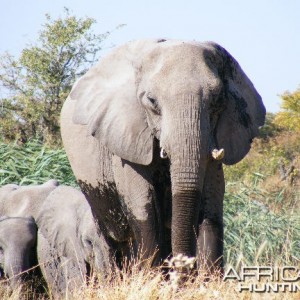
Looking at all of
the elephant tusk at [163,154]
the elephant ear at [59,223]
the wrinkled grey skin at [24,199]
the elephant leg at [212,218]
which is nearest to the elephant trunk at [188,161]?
the elephant tusk at [163,154]

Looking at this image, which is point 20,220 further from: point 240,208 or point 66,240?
point 240,208

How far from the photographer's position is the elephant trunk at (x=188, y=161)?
348 inches

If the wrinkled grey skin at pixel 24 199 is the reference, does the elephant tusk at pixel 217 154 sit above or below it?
above

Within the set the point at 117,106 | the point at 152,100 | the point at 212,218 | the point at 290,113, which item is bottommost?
the point at 290,113

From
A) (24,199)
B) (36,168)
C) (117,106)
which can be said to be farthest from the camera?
(36,168)

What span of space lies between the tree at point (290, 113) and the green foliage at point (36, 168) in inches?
829

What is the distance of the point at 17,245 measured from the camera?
12281 millimetres

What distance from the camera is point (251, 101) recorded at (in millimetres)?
9984

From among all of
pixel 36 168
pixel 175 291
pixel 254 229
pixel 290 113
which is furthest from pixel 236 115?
pixel 290 113

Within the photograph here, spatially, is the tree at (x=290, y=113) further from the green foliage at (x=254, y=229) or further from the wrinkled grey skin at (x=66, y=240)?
the wrinkled grey skin at (x=66, y=240)

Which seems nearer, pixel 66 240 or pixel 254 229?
pixel 66 240

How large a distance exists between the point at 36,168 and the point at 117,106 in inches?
181

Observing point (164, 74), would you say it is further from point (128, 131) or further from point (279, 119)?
point (279, 119)

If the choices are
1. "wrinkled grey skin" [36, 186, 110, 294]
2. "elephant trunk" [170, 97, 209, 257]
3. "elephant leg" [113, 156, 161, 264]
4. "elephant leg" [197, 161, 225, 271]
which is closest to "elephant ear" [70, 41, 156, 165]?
"elephant leg" [113, 156, 161, 264]
